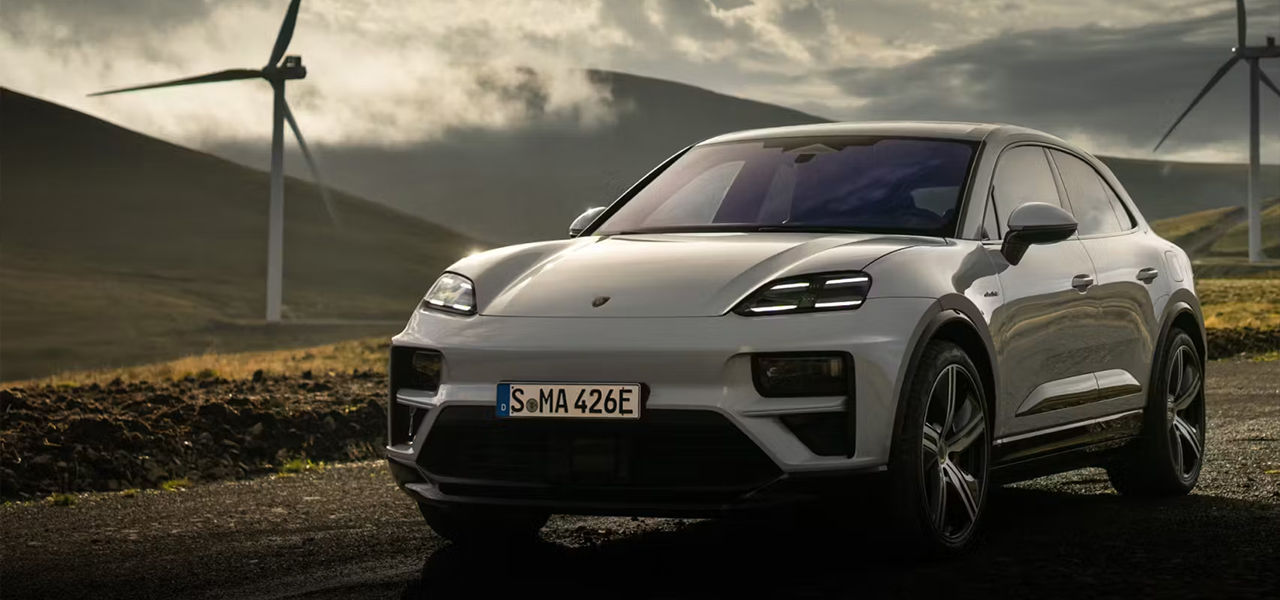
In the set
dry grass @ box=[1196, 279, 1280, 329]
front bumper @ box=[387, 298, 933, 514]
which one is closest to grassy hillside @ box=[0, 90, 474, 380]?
dry grass @ box=[1196, 279, 1280, 329]

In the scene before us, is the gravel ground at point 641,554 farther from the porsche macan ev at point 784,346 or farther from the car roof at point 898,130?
the car roof at point 898,130

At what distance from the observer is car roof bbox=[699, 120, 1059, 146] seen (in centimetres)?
712

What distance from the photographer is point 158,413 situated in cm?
1197

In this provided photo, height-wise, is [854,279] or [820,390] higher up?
[854,279]

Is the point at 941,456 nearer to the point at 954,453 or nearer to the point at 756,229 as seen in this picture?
the point at 954,453

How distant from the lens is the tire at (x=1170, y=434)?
7766 mm

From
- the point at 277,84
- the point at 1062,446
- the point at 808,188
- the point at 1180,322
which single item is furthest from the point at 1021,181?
the point at 277,84

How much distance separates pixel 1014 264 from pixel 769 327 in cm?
162

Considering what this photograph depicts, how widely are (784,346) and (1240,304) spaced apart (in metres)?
43.2

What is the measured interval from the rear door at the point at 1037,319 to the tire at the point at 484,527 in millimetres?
1886

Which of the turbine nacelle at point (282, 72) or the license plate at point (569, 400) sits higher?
the turbine nacelle at point (282, 72)

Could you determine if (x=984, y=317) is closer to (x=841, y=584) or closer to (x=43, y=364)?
(x=841, y=584)

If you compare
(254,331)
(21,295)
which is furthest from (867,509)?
(21,295)

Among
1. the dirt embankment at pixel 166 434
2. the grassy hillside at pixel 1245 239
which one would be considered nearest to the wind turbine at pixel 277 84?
the dirt embankment at pixel 166 434
